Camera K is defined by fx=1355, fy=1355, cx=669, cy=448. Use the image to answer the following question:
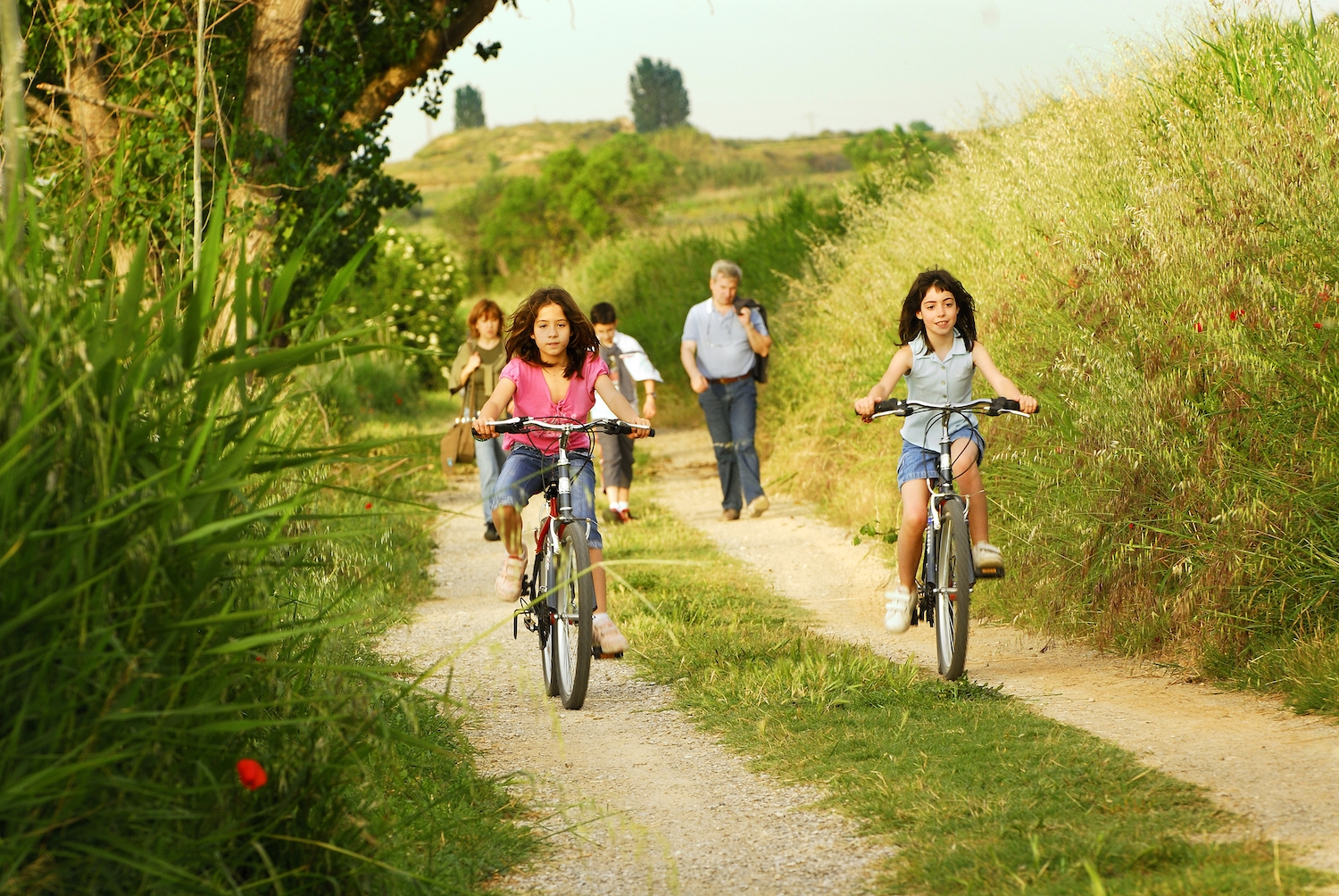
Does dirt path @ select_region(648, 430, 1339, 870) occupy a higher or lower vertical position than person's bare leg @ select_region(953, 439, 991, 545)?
lower

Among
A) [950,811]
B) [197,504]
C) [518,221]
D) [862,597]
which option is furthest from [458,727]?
[518,221]

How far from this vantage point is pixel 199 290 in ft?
10.2

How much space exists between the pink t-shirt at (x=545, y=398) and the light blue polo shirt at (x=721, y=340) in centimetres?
501

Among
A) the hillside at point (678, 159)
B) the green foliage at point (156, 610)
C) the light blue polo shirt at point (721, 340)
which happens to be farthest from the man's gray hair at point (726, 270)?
the hillside at point (678, 159)

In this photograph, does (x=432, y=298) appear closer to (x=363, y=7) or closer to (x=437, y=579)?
(x=363, y=7)

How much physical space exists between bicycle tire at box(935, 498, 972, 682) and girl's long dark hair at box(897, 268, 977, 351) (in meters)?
0.90

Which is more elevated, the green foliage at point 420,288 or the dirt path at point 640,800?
the green foliage at point 420,288

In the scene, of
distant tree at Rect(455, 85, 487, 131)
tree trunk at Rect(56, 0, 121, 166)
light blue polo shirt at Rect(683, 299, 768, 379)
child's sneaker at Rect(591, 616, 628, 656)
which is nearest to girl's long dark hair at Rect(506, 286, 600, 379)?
child's sneaker at Rect(591, 616, 628, 656)

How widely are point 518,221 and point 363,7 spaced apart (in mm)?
32014

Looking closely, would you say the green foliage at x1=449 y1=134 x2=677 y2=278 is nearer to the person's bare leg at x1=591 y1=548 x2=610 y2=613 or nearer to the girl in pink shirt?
the girl in pink shirt

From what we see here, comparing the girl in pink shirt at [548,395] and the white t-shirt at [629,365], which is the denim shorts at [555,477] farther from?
the white t-shirt at [629,365]

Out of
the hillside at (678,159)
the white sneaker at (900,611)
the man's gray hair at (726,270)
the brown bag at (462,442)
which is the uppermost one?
the hillside at (678,159)

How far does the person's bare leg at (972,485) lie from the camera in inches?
247

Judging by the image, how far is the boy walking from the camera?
11172 millimetres
